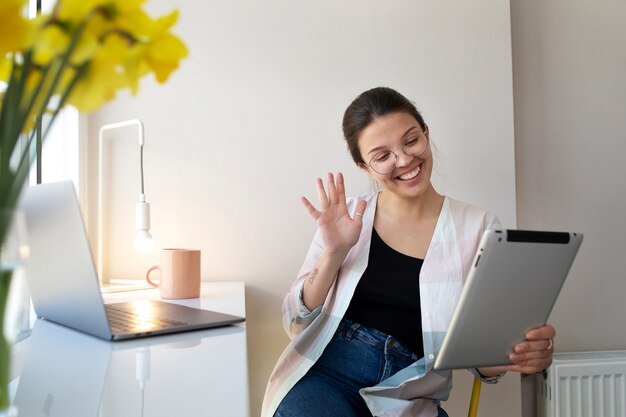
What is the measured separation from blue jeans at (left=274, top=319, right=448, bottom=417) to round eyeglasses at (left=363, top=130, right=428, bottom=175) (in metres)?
0.40

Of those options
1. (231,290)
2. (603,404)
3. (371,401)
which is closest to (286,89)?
(231,290)

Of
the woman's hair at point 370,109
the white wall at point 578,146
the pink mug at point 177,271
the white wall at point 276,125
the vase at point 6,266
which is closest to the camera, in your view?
the vase at point 6,266

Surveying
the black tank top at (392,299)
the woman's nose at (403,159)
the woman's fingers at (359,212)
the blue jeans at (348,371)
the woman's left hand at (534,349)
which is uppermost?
the woman's nose at (403,159)

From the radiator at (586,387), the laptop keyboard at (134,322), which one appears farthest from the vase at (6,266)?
the radiator at (586,387)

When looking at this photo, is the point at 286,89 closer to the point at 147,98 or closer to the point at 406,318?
the point at 147,98

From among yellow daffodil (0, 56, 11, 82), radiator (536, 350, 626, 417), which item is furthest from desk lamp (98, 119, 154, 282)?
radiator (536, 350, 626, 417)

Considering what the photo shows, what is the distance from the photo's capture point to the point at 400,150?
57.0 inches

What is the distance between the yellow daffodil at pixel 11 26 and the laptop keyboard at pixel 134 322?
712 millimetres

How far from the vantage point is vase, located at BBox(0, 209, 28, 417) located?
12.4 inches

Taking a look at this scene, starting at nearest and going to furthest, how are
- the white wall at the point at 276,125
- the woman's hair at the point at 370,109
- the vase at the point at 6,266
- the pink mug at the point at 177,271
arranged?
the vase at the point at 6,266
the pink mug at the point at 177,271
the woman's hair at the point at 370,109
the white wall at the point at 276,125

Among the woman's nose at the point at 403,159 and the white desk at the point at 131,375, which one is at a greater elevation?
the woman's nose at the point at 403,159

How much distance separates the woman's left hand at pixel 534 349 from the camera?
1.21 m

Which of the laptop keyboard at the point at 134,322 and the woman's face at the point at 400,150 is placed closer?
the laptop keyboard at the point at 134,322

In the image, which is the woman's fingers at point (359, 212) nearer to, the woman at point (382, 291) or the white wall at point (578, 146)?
the woman at point (382, 291)
